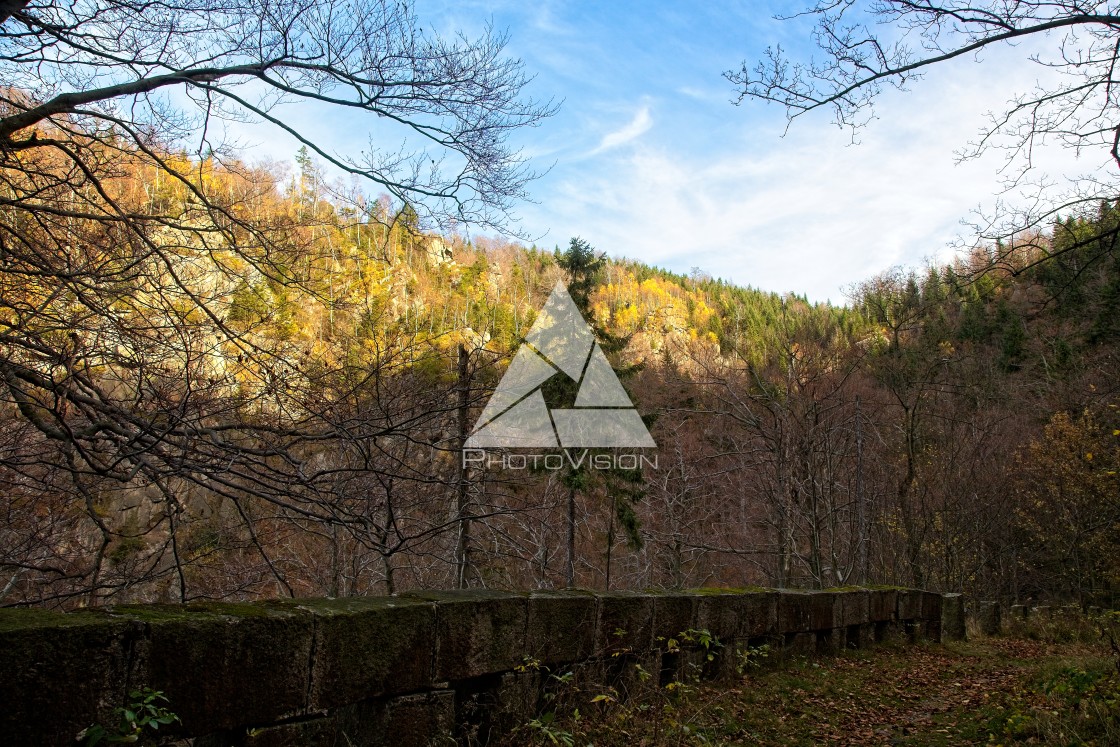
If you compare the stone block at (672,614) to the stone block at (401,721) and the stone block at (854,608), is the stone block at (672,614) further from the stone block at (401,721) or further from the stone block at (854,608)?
the stone block at (854,608)

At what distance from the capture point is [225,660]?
2.42 metres

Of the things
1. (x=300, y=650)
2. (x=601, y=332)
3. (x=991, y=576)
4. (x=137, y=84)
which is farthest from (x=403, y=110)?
(x=991, y=576)

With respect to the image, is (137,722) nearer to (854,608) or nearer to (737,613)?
(737,613)

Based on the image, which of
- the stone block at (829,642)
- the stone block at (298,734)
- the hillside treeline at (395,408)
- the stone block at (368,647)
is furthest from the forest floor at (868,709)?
the hillside treeline at (395,408)

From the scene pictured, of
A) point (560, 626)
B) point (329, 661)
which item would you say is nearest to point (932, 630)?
point (560, 626)

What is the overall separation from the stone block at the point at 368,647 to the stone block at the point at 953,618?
29.1 feet

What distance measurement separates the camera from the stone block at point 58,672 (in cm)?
193

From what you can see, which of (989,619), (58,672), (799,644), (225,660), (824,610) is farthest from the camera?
(989,619)

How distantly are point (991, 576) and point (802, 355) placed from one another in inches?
638

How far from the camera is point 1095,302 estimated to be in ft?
17.8

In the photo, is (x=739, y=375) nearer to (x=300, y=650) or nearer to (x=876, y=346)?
(x=876, y=346)

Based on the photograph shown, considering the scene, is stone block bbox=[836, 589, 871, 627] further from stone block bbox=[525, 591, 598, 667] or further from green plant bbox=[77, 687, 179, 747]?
green plant bbox=[77, 687, 179, 747]

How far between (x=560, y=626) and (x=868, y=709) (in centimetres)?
275

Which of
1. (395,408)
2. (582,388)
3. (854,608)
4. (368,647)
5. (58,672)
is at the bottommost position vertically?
(854,608)
